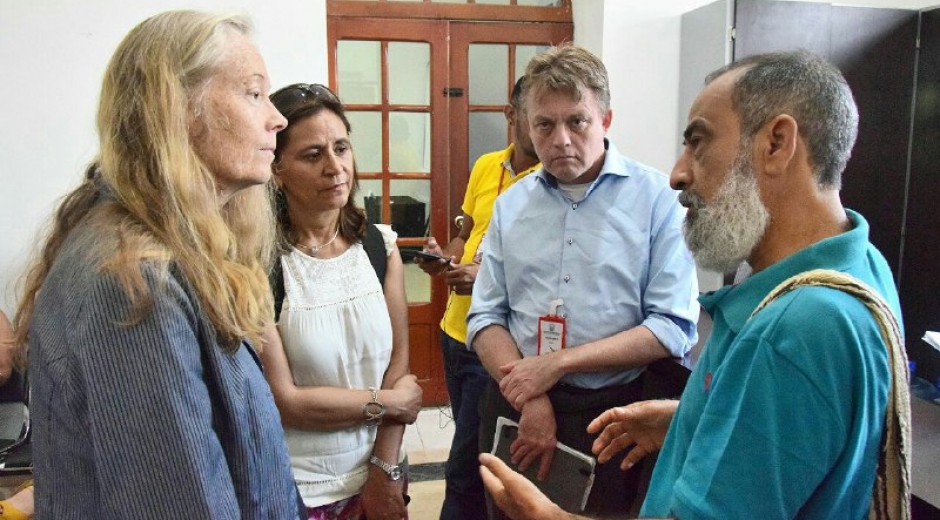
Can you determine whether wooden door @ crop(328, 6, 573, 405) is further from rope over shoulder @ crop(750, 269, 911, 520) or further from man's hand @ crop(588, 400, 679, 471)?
rope over shoulder @ crop(750, 269, 911, 520)

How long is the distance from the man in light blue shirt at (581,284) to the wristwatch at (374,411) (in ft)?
1.08

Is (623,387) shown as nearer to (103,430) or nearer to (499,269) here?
(499,269)

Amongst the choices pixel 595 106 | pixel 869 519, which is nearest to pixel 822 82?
pixel 869 519

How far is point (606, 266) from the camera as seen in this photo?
1707 millimetres

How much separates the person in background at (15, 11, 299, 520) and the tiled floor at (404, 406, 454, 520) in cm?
202

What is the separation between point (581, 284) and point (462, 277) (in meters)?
0.60

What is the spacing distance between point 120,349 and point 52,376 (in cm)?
11

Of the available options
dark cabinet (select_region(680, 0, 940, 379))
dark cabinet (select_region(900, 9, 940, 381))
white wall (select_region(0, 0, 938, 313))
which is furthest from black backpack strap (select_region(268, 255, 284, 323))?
dark cabinet (select_region(900, 9, 940, 381))

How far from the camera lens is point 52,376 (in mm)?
818

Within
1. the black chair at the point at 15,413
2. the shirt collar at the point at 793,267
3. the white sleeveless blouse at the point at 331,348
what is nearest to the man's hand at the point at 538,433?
the white sleeveless blouse at the point at 331,348

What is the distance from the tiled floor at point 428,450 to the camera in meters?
2.97

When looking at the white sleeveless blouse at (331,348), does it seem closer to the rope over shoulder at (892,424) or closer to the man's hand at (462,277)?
the man's hand at (462,277)

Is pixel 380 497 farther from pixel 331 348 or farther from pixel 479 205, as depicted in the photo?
pixel 479 205

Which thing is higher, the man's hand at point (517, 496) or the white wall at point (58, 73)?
the white wall at point (58, 73)
